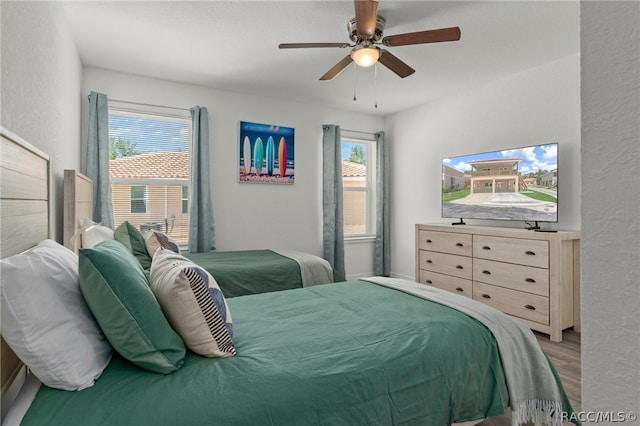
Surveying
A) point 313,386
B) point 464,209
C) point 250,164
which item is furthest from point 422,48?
point 313,386

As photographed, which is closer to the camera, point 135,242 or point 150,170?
point 135,242

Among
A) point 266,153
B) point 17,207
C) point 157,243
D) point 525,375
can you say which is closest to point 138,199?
point 266,153

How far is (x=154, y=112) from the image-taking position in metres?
3.92

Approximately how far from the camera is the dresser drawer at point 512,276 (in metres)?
3.06

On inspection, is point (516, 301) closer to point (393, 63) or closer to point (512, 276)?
point (512, 276)

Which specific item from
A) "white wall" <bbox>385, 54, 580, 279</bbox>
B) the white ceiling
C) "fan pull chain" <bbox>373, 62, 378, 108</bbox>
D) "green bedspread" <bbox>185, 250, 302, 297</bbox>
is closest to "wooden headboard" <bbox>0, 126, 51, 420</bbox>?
"green bedspread" <bbox>185, 250, 302, 297</bbox>

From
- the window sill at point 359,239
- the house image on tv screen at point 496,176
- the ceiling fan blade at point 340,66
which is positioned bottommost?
the window sill at point 359,239

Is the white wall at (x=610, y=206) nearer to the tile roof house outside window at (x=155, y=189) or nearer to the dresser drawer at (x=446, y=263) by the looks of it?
the dresser drawer at (x=446, y=263)

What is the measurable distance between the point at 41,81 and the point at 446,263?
3809mm

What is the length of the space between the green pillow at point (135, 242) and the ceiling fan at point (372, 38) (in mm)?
1782

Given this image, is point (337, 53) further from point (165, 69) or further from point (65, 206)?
point (65, 206)

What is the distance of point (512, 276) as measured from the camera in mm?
3285

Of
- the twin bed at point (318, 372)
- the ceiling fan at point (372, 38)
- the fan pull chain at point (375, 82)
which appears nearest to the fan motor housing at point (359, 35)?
the ceiling fan at point (372, 38)

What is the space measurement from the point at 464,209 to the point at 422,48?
1873 mm
